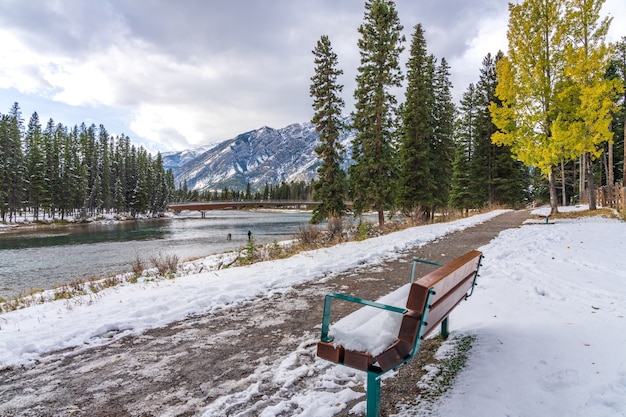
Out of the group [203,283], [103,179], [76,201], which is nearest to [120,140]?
[103,179]

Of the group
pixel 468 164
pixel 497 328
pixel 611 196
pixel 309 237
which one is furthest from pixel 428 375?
pixel 468 164

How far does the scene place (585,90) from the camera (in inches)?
543

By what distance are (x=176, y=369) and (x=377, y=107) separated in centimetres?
1996

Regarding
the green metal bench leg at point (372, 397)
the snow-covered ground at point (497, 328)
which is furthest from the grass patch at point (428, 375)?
the green metal bench leg at point (372, 397)

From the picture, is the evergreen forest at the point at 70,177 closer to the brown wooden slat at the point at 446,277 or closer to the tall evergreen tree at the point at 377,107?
the tall evergreen tree at the point at 377,107

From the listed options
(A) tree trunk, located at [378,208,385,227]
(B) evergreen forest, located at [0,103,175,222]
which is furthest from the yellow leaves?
(B) evergreen forest, located at [0,103,175,222]

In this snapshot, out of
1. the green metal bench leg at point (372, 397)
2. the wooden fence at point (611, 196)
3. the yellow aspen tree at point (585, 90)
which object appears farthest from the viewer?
the wooden fence at point (611, 196)

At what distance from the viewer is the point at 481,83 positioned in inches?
1396

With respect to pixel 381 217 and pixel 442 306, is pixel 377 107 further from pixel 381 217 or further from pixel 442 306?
pixel 442 306

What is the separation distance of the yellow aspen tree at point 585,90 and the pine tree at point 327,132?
40.0 feet

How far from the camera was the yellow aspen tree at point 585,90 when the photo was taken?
541 inches

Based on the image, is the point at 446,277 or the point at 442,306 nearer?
the point at 446,277

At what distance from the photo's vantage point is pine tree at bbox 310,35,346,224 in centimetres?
2205

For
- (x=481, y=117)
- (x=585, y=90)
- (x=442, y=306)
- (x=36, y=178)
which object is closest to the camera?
(x=442, y=306)
